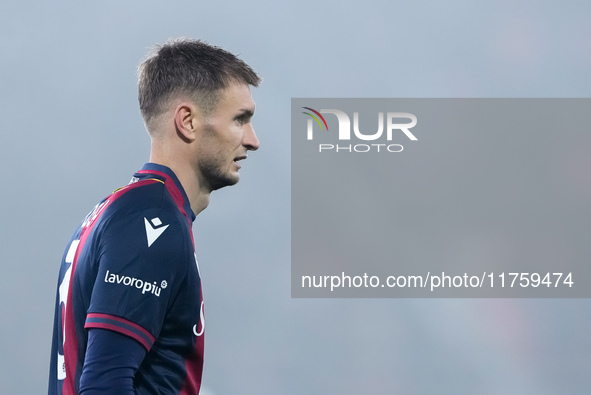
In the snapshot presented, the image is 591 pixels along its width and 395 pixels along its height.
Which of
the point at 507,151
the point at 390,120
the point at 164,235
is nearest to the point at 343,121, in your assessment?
the point at 390,120

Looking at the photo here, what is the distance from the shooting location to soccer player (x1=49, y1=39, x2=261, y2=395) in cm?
96

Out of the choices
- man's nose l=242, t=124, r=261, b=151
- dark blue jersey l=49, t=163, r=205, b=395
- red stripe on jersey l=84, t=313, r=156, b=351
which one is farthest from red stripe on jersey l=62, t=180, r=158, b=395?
man's nose l=242, t=124, r=261, b=151

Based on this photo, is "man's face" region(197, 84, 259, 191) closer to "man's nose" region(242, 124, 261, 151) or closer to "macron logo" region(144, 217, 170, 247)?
"man's nose" region(242, 124, 261, 151)

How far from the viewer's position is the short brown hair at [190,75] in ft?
4.00

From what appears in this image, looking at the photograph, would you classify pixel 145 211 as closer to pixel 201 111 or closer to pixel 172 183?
pixel 172 183

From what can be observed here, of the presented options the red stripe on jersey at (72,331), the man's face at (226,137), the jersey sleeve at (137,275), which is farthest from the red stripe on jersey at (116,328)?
the man's face at (226,137)

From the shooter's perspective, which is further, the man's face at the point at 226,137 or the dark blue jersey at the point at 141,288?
the man's face at the point at 226,137

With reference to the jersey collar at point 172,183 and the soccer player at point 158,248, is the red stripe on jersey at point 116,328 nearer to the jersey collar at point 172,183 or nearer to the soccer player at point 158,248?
the soccer player at point 158,248

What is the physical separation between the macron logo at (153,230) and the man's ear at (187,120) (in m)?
0.23

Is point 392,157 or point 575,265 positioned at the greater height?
point 392,157

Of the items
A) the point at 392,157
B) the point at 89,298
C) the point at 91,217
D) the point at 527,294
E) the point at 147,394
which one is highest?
the point at 392,157

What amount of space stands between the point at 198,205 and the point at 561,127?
3.56 meters

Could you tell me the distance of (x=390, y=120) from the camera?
4281 millimetres

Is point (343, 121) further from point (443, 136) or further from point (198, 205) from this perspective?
point (198, 205)
